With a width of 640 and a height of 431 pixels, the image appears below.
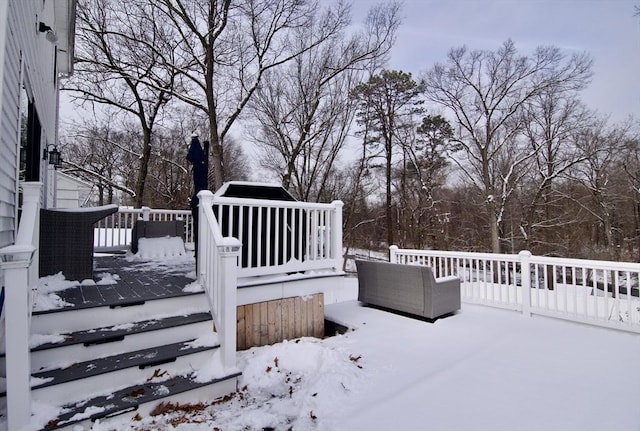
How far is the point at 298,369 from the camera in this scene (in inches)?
123

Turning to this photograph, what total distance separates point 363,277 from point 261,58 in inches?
371

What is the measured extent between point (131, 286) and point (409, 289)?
3525 millimetres

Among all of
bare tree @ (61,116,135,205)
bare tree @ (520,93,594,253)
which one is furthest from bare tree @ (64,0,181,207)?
bare tree @ (520,93,594,253)

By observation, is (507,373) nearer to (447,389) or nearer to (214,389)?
(447,389)

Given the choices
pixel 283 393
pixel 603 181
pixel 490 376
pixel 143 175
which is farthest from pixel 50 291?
pixel 603 181

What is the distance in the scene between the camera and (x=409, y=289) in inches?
186

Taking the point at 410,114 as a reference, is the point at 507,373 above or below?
below

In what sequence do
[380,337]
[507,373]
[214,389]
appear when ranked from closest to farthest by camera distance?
[214,389] < [507,373] < [380,337]

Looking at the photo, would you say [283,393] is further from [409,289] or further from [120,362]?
[409,289]

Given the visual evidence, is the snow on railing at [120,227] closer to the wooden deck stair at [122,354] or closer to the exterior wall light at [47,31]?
the exterior wall light at [47,31]

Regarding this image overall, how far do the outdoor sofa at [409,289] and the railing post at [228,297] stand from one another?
9.05ft

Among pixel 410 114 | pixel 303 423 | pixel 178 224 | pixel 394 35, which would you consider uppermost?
pixel 394 35

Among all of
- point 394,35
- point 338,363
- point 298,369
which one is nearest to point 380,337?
point 338,363

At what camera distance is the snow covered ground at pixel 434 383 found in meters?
2.28
